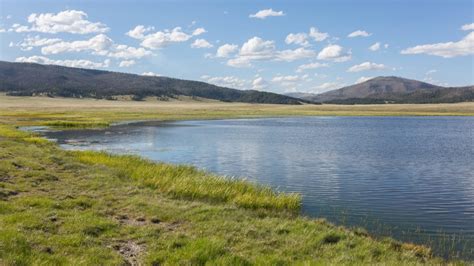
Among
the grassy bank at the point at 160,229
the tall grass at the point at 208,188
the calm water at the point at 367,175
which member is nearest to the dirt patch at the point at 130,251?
the grassy bank at the point at 160,229

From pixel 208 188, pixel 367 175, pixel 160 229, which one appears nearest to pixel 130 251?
pixel 160 229

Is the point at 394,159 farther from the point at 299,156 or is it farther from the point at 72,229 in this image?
the point at 72,229

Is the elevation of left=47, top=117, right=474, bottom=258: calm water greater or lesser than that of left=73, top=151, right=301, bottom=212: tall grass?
lesser

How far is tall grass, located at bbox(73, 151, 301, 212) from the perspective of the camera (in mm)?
18953

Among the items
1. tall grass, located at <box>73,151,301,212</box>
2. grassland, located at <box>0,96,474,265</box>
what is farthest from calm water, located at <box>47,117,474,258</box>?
grassland, located at <box>0,96,474,265</box>

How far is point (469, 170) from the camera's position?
31906 millimetres

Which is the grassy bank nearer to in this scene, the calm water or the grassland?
the grassland

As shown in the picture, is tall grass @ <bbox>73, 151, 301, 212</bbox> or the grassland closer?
the grassland

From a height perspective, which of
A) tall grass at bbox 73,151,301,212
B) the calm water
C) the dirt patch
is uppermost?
the dirt patch

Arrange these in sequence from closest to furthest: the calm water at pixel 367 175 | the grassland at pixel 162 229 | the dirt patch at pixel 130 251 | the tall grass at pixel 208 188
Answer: the dirt patch at pixel 130 251
the grassland at pixel 162 229
the calm water at pixel 367 175
the tall grass at pixel 208 188

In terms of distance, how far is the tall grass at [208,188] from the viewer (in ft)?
62.2

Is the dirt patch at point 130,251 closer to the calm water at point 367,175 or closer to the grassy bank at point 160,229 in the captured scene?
the grassy bank at point 160,229

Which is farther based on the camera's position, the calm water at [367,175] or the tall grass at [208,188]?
the tall grass at [208,188]

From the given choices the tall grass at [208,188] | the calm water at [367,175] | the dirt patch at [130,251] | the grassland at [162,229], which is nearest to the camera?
the dirt patch at [130,251]
